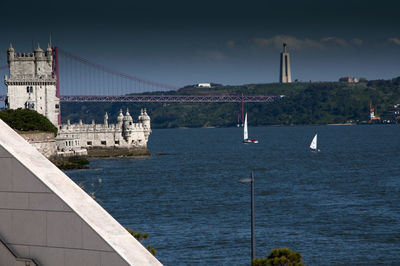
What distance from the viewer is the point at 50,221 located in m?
11.6

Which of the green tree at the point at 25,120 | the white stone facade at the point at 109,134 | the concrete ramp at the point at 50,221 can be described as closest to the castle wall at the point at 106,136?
the white stone facade at the point at 109,134

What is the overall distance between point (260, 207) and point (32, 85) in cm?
5149

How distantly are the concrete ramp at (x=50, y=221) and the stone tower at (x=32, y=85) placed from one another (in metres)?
76.7

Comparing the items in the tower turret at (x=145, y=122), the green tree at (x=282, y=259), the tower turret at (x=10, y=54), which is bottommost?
the green tree at (x=282, y=259)

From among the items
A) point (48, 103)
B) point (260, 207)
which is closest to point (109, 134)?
point (48, 103)

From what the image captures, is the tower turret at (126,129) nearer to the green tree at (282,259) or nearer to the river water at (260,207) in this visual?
the river water at (260,207)


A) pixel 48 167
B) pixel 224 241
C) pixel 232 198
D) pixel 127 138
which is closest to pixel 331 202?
pixel 232 198

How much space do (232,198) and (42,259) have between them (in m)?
37.6

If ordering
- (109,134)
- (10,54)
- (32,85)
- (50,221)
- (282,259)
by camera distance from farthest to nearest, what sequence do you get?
1. (109,134)
2. (10,54)
3. (32,85)
4. (282,259)
5. (50,221)

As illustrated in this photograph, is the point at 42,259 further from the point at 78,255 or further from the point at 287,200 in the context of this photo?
the point at 287,200

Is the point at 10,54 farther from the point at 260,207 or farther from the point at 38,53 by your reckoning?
the point at 260,207

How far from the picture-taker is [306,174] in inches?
2657

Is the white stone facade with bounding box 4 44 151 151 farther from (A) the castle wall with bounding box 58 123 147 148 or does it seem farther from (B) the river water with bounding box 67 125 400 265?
(B) the river water with bounding box 67 125 400 265

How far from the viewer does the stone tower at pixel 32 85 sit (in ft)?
288
